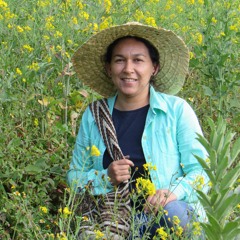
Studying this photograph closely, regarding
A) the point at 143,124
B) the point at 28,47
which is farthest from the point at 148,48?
the point at 28,47

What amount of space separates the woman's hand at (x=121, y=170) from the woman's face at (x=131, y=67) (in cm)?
32

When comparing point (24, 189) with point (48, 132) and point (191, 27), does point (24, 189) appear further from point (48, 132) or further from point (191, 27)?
point (191, 27)

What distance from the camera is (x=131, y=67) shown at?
2939mm

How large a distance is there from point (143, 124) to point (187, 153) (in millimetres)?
252

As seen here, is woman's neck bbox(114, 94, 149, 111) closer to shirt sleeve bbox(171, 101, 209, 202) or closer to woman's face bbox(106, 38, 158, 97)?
woman's face bbox(106, 38, 158, 97)

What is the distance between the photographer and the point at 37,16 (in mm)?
5273

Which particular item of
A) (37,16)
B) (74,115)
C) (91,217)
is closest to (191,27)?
(37,16)

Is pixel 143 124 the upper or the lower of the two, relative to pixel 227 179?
lower

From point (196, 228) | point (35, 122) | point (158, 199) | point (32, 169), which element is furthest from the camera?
point (35, 122)

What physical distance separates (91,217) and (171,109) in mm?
576

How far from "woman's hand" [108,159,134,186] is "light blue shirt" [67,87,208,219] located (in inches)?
1.9

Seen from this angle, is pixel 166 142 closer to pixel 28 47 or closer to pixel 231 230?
pixel 231 230

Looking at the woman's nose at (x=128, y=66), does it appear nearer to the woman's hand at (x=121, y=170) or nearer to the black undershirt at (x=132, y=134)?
the black undershirt at (x=132, y=134)

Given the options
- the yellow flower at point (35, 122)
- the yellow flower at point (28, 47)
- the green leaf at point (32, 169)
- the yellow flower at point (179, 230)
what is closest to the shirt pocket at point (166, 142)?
the yellow flower at point (179, 230)
